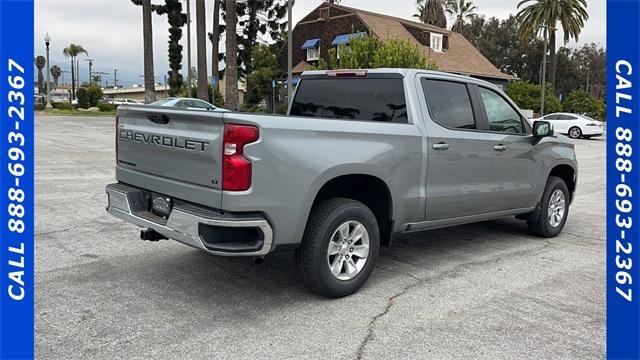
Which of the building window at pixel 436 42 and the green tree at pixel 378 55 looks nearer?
the green tree at pixel 378 55

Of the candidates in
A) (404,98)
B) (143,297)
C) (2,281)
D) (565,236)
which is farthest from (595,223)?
(2,281)

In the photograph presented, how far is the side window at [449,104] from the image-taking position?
17.6 ft

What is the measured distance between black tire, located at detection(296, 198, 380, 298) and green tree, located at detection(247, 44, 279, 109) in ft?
112

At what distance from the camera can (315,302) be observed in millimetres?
4484

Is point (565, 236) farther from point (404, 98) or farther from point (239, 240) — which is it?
point (239, 240)

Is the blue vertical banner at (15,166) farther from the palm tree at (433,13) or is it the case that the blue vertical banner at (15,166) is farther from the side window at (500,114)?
the palm tree at (433,13)

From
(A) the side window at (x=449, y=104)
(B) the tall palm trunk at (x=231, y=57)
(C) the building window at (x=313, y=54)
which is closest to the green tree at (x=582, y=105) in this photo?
(C) the building window at (x=313, y=54)

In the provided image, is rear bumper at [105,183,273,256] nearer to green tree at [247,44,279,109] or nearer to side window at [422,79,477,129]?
side window at [422,79,477,129]

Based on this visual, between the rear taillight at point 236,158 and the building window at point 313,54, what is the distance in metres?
38.1

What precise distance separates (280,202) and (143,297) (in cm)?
148

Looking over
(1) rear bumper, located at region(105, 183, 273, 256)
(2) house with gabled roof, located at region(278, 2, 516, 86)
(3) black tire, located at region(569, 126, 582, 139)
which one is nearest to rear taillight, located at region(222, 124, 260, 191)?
(1) rear bumper, located at region(105, 183, 273, 256)

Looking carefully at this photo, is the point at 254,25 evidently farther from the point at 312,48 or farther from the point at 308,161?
the point at 308,161

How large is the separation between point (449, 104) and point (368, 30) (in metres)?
32.6

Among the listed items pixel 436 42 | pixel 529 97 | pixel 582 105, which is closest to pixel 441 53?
pixel 436 42
